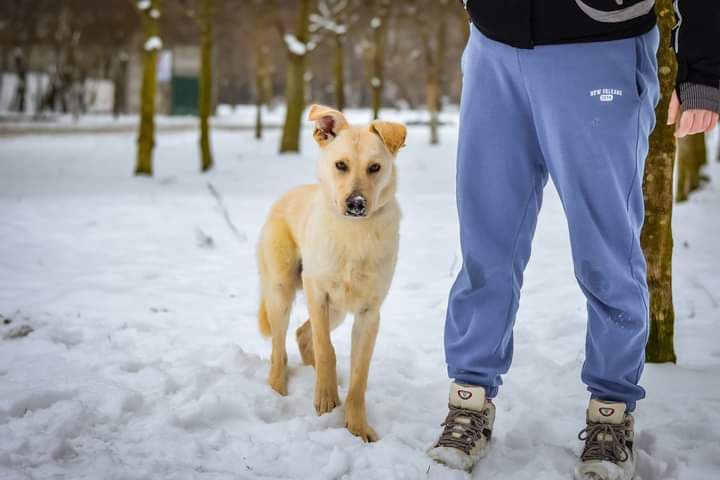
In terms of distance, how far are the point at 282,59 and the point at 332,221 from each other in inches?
1529

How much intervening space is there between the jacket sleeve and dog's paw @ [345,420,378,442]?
5.73 ft

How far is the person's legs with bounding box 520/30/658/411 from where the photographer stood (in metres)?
2.29

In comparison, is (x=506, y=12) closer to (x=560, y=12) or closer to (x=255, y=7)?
(x=560, y=12)

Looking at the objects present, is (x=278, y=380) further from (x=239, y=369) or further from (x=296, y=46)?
(x=296, y=46)

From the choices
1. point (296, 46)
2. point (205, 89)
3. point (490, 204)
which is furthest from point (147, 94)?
point (490, 204)

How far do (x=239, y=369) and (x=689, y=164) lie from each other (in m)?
7.72

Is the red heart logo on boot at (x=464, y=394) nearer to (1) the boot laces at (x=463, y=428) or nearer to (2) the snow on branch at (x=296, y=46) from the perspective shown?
(1) the boot laces at (x=463, y=428)

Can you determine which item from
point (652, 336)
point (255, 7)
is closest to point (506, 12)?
point (652, 336)

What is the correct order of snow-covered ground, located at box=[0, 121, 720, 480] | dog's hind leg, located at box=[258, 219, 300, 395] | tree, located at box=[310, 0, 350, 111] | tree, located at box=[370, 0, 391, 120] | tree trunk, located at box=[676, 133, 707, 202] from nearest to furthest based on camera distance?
1. snow-covered ground, located at box=[0, 121, 720, 480]
2. dog's hind leg, located at box=[258, 219, 300, 395]
3. tree trunk, located at box=[676, 133, 707, 202]
4. tree, located at box=[370, 0, 391, 120]
5. tree, located at box=[310, 0, 350, 111]

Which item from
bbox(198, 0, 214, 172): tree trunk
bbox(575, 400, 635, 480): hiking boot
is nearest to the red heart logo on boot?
bbox(575, 400, 635, 480): hiking boot

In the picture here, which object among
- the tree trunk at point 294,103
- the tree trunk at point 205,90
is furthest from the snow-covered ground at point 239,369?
the tree trunk at point 294,103

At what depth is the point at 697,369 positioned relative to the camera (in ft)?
11.0

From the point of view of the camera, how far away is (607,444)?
95.9 inches

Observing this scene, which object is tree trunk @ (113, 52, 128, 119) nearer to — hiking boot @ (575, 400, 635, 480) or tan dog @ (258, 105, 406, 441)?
tan dog @ (258, 105, 406, 441)
